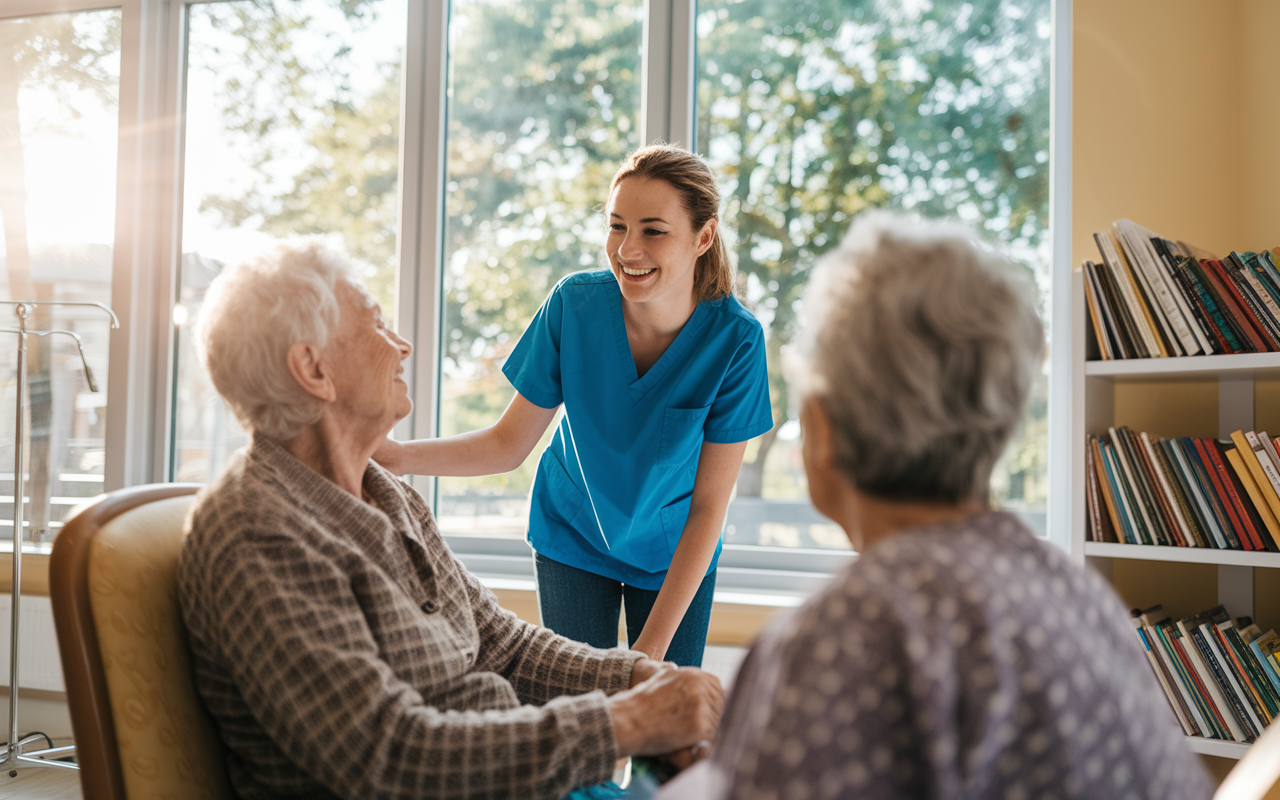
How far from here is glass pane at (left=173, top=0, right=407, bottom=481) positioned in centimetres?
290

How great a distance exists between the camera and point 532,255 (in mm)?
2750

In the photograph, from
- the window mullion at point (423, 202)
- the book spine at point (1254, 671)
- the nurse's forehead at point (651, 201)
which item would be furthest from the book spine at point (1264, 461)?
the window mullion at point (423, 202)

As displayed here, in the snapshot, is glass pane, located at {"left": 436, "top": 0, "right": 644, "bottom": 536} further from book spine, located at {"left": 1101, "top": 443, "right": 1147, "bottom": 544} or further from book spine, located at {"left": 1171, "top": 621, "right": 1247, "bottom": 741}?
book spine, located at {"left": 1171, "top": 621, "right": 1247, "bottom": 741}

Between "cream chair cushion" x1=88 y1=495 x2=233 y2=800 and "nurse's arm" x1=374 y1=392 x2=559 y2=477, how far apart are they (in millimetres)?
598

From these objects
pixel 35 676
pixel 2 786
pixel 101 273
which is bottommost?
→ pixel 2 786

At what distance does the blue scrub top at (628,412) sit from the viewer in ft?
5.41

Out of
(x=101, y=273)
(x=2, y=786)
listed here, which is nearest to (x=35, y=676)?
(x=2, y=786)

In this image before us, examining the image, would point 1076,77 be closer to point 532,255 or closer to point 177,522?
point 532,255

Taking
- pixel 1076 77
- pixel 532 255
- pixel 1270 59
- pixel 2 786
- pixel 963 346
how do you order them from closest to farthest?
pixel 963 346
pixel 1270 59
pixel 1076 77
pixel 2 786
pixel 532 255

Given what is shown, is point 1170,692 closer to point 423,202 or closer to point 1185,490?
point 1185,490

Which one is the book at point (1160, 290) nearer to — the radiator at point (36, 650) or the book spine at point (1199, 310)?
the book spine at point (1199, 310)

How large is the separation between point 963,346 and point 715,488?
0.99 m

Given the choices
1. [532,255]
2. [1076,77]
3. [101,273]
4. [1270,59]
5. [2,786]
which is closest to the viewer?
[1270,59]

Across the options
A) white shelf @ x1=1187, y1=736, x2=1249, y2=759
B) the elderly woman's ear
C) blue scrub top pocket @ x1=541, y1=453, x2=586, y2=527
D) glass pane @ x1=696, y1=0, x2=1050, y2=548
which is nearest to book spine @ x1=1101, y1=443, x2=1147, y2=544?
white shelf @ x1=1187, y1=736, x2=1249, y2=759
